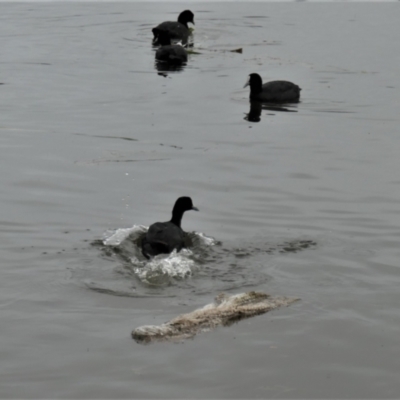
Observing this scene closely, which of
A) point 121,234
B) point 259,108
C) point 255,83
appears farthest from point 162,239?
point 255,83

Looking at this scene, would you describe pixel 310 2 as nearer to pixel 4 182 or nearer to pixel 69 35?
pixel 69 35

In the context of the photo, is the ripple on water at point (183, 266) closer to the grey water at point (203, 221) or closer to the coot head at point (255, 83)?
the grey water at point (203, 221)

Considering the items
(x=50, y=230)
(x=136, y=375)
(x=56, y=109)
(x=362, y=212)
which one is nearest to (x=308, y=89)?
(x=56, y=109)

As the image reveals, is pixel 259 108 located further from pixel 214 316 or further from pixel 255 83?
pixel 214 316

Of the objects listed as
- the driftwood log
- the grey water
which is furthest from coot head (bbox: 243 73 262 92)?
the driftwood log

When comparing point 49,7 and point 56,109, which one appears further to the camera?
point 49,7

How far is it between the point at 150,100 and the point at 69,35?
12.3m

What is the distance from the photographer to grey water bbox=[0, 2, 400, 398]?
7.20 metres

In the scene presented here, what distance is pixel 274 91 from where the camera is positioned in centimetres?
2027

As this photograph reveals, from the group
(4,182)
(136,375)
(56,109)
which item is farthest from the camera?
(56,109)

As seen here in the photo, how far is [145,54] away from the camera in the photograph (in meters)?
26.8

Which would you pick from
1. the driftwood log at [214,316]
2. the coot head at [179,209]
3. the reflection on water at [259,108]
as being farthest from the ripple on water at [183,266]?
the reflection on water at [259,108]

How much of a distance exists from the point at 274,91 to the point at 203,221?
921cm

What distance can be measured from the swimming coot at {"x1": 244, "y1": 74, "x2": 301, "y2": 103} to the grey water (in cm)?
54
